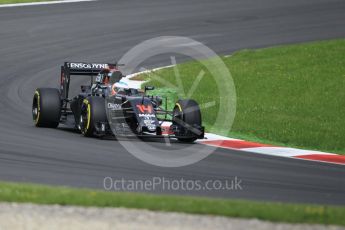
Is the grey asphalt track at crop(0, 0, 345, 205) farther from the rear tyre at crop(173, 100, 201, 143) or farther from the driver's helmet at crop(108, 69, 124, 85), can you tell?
the driver's helmet at crop(108, 69, 124, 85)

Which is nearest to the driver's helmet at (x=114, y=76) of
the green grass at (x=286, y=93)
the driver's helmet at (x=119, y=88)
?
the driver's helmet at (x=119, y=88)

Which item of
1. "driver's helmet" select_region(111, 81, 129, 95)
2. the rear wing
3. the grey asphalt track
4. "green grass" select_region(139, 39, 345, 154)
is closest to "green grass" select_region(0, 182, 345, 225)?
the grey asphalt track

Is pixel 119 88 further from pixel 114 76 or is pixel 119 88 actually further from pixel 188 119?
pixel 188 119

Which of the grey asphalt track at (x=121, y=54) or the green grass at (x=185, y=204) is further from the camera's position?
the grey asphalt track at (x=121, y=54)

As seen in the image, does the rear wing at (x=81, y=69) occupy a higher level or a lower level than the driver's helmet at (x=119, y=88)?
higher

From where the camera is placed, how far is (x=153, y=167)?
13.9 m

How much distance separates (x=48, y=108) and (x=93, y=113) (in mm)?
1710

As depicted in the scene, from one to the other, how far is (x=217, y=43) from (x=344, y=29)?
13.8ft

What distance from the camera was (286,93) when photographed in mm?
21094

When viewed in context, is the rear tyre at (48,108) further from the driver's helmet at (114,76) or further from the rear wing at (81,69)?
the driver's helmet at (114,76)

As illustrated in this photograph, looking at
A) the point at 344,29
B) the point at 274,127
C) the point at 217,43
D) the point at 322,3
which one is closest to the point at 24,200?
the point at 274,127

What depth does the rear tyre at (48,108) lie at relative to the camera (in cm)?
1784

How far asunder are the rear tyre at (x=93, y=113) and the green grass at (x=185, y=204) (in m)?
5.55

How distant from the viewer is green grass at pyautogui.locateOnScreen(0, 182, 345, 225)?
9891 millimetres
